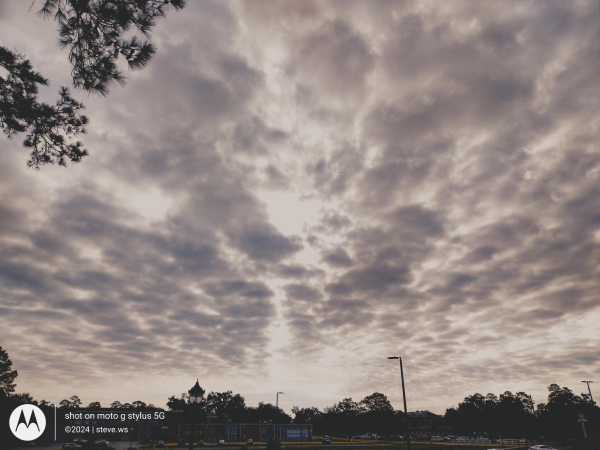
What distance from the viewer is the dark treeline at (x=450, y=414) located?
84.9 metres

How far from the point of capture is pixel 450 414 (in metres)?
163

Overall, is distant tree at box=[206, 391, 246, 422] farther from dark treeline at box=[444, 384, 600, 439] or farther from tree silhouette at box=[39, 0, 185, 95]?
tree silhouette at box=[39, 0, 185, 95]

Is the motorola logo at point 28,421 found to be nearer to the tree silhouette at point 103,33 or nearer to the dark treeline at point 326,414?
the tree silhouette at point 103,33

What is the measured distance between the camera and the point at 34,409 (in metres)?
29.0

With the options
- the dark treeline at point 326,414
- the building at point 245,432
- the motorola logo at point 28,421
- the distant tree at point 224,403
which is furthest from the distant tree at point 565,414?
the distant tree at point 224,403

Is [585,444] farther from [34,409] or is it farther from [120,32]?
[34,409]

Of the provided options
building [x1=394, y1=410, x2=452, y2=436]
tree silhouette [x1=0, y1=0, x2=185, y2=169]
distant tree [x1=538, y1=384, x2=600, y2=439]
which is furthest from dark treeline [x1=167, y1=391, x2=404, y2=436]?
tree silhouette [x1=0, y1=0, x2=185, y2=169]

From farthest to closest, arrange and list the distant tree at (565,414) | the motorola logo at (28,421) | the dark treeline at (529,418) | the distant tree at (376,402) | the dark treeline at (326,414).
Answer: the distant tree at (376,402) → the dark treeline at (326,414) → the distant tree at (565,414) → the dark treeline at (529,418) → the motorola logo at (28,421)

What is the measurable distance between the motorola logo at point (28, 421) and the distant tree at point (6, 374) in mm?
73108

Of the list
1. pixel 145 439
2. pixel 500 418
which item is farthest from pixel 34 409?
pixel 500 418

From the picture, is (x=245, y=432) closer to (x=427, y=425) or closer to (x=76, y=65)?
(x=76, y=65)

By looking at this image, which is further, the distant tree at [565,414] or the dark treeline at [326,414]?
the dark treeline at [326,414]

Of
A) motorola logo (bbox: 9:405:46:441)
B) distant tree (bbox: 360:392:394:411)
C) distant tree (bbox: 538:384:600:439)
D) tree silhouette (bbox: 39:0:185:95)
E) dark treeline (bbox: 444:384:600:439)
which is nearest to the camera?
tree silhouette (bbox: 39:0:185:95)

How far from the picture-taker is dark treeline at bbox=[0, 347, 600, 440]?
84.9 meters
